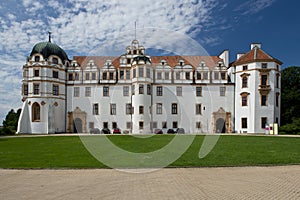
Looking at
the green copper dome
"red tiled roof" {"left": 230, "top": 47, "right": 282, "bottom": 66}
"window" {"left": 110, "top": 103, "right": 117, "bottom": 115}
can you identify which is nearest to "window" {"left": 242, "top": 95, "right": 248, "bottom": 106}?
"red tiled roof" {"left": 230, "top": 47, "right": 282, "bottom": 66}

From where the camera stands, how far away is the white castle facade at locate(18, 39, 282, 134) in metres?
43.5

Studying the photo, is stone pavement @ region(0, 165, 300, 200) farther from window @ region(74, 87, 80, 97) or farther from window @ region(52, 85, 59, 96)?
window @ region(74, 87, 80, 97)

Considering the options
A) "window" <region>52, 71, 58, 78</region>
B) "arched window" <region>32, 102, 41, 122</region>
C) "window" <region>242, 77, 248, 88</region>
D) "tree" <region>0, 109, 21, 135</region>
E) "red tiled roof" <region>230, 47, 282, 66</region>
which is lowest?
"tree" <region>0, 109, 21, 135</region>

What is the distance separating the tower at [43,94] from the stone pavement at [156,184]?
3580cm

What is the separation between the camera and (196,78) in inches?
1873

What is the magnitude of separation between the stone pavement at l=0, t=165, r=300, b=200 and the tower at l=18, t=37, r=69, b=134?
35.8 m

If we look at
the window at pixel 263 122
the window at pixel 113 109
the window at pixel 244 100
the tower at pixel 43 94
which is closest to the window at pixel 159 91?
the window at pixel 113 109

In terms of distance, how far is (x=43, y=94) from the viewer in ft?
146

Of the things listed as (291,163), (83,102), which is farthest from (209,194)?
(83,102)

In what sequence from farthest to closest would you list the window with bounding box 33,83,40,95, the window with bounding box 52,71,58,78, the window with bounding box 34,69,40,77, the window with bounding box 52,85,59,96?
the window with bounding box 52,71,58,78
the window with bounding box 52,85,59,96
the window with bounding box 34,69,40,77
the window with bounding box 33,83,40,95

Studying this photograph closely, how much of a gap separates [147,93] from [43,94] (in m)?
20.7

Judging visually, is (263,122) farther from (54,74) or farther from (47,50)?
(47,50)

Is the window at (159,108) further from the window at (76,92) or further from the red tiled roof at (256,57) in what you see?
the red tiled roof at (256,57)

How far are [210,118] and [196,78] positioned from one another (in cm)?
892
